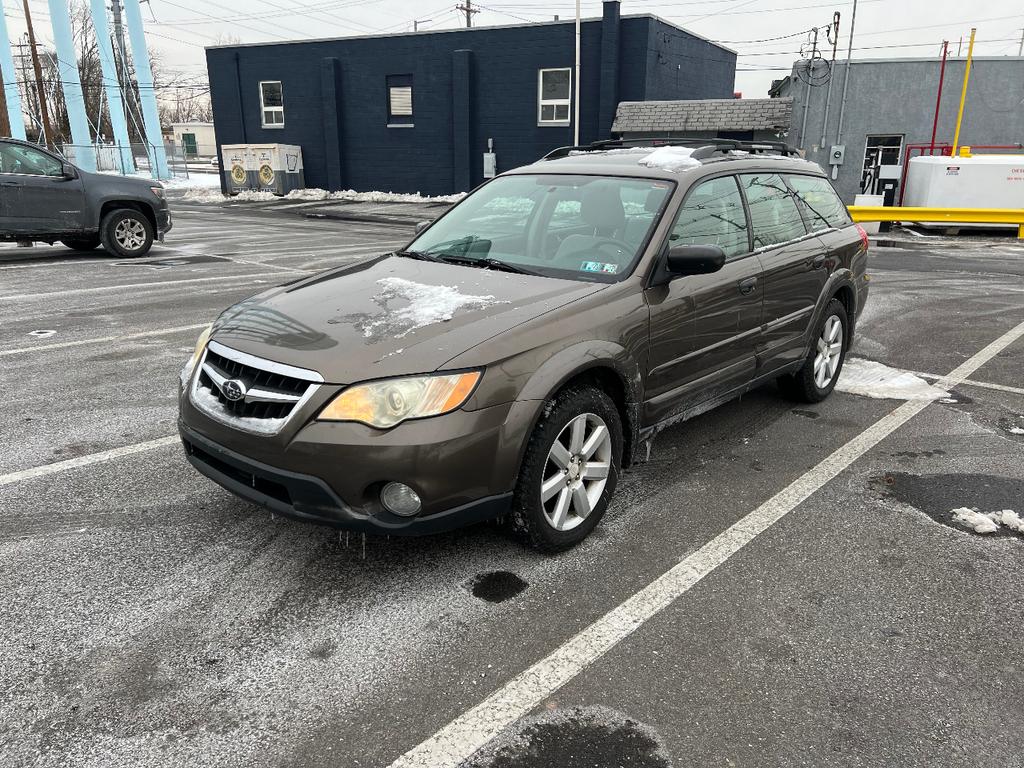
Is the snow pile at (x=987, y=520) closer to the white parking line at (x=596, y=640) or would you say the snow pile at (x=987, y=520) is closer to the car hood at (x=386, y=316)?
the white parking line at (x=596, y=640)

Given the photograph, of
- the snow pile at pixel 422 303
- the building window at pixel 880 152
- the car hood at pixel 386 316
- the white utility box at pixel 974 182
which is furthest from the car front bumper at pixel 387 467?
the building window at pixel 880 152

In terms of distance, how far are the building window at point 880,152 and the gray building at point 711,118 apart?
8.35 feet

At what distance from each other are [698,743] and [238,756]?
135 centimetres

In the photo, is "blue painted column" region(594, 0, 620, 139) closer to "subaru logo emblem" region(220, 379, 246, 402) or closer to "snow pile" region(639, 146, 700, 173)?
"snow pile" region(639, 146, 700, 173)

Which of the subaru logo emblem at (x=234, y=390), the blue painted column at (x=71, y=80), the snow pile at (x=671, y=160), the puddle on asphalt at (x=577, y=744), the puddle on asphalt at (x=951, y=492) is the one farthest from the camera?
the blue painted column at (x=71, y=80)

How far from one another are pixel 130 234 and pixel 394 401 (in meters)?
11.0

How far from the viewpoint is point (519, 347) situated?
2992 mm

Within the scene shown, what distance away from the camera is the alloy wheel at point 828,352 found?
5.31 m

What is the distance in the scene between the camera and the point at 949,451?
15.2 feet

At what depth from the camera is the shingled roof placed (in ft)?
75.0

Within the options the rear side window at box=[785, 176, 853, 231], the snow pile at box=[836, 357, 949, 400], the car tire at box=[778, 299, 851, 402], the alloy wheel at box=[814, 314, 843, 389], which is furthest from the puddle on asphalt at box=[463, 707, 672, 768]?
the snow pile at box=[836, 357, 949, 400]

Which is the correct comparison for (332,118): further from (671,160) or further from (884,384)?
(671,160)

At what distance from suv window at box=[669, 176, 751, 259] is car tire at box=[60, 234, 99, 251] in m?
10.7

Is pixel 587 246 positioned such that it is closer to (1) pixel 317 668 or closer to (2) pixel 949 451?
(1) pixel 317 668
